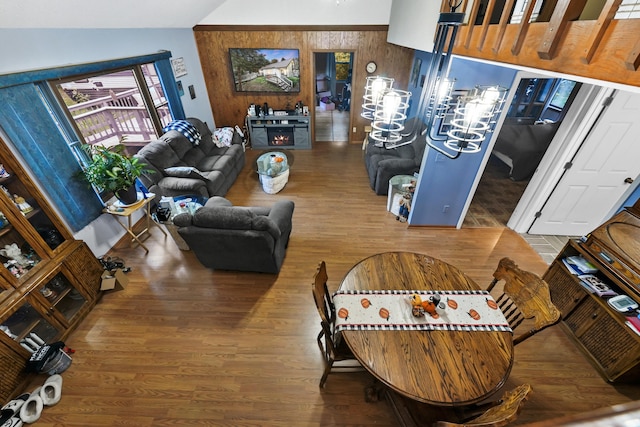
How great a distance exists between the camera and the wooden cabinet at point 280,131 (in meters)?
5.94

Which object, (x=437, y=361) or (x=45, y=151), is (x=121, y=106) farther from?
(x=437, y=361)

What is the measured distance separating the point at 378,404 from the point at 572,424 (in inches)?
80.2

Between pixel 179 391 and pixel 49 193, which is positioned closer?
pixel 179 391

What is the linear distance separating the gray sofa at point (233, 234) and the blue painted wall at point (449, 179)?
191 cm

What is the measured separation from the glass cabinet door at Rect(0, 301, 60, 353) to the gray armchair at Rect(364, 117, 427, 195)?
4.26m

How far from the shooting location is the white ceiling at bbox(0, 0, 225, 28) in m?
2.17

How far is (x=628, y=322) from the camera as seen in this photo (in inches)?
78.9

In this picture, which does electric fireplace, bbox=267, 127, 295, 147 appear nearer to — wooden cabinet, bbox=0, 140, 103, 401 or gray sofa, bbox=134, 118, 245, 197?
gray sofa, bbox=134, 118, 245, 197

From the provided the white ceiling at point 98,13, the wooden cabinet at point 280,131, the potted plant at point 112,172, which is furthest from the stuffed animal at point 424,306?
the wooden cabinet at point 280,131

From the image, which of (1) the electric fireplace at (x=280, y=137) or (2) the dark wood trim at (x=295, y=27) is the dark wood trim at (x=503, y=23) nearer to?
(2) the dark wood trim at (x=295, y=27)

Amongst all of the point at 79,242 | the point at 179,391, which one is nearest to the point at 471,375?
the point at 179,391

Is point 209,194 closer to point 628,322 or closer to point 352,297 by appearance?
point 352,297

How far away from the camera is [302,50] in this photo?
17.8 feet

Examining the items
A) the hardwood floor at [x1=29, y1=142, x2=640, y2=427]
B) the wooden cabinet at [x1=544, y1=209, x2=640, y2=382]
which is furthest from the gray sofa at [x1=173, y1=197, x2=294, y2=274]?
the wooden cabinet at [x1=544, y1=209, x2=640, y2=382]
